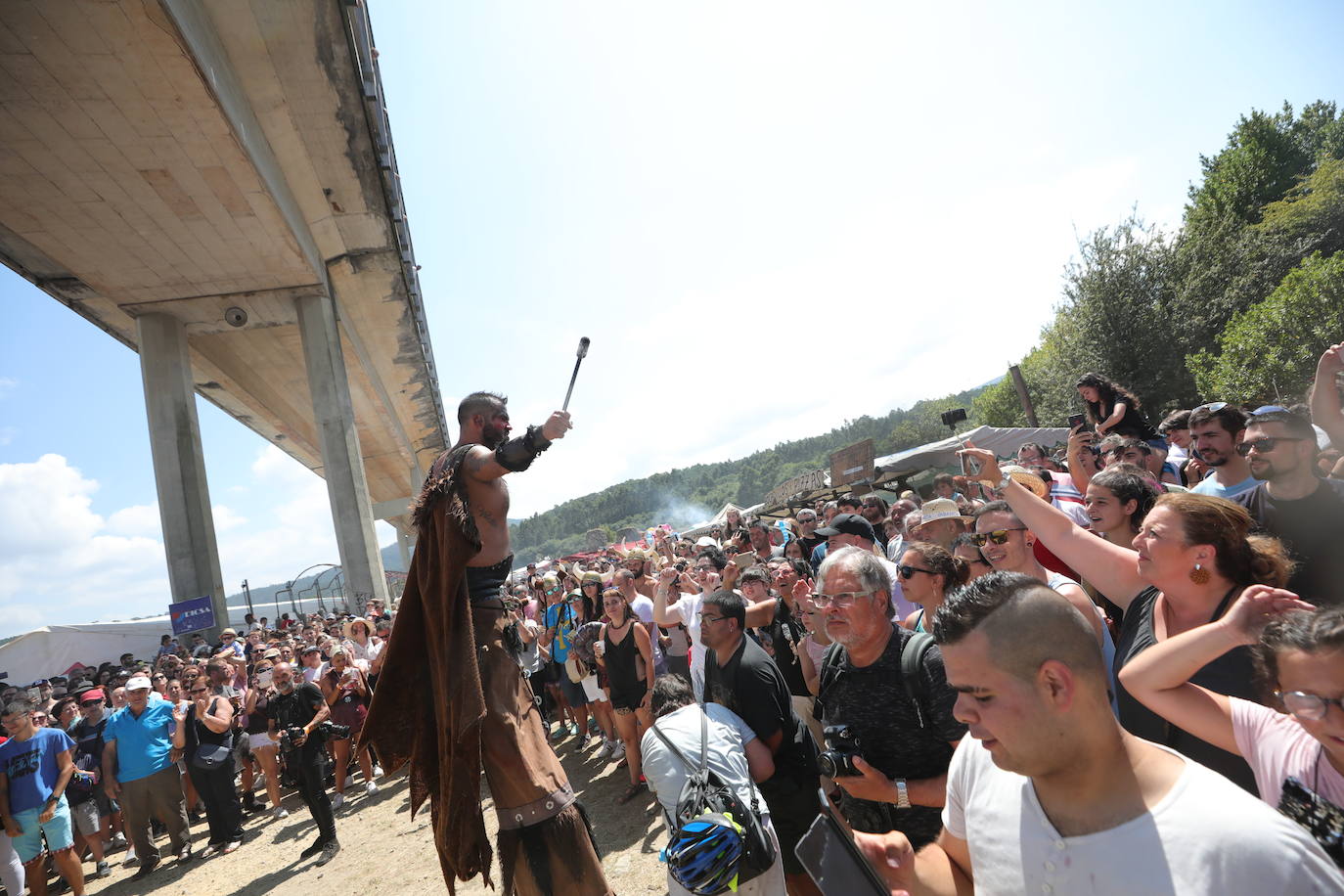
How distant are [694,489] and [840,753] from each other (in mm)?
144459

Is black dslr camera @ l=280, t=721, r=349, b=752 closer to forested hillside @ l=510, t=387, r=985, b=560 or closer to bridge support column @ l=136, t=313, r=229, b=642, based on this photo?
bridge support column @ l=136, t=313, r=229, b=642

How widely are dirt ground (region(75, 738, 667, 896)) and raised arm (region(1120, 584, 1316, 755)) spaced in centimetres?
375

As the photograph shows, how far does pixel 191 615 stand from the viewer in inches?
560

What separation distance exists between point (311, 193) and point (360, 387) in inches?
401

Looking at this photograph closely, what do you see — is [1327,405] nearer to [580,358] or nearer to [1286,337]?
[580,358]

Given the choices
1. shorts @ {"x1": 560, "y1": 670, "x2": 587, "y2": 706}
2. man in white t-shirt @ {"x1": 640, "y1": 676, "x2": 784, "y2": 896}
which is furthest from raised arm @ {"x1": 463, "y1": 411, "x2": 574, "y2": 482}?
shorts @ {"x1": 560, "y1": 670, "x2": 587, "y2": 706}

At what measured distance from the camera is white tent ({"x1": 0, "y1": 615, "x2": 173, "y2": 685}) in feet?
71.4

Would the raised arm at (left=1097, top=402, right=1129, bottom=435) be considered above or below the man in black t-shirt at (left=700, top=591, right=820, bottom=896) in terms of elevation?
above

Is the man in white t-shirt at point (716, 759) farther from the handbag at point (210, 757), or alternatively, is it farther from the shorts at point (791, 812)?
the handbag at point (210, 757)

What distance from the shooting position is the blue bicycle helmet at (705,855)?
2324 mm

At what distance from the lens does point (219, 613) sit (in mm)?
15273

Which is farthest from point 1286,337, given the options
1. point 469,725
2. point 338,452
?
point 338,452

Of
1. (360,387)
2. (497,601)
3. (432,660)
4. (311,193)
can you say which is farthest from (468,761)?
(360,387)

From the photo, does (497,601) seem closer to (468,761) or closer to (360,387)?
(468,761)
